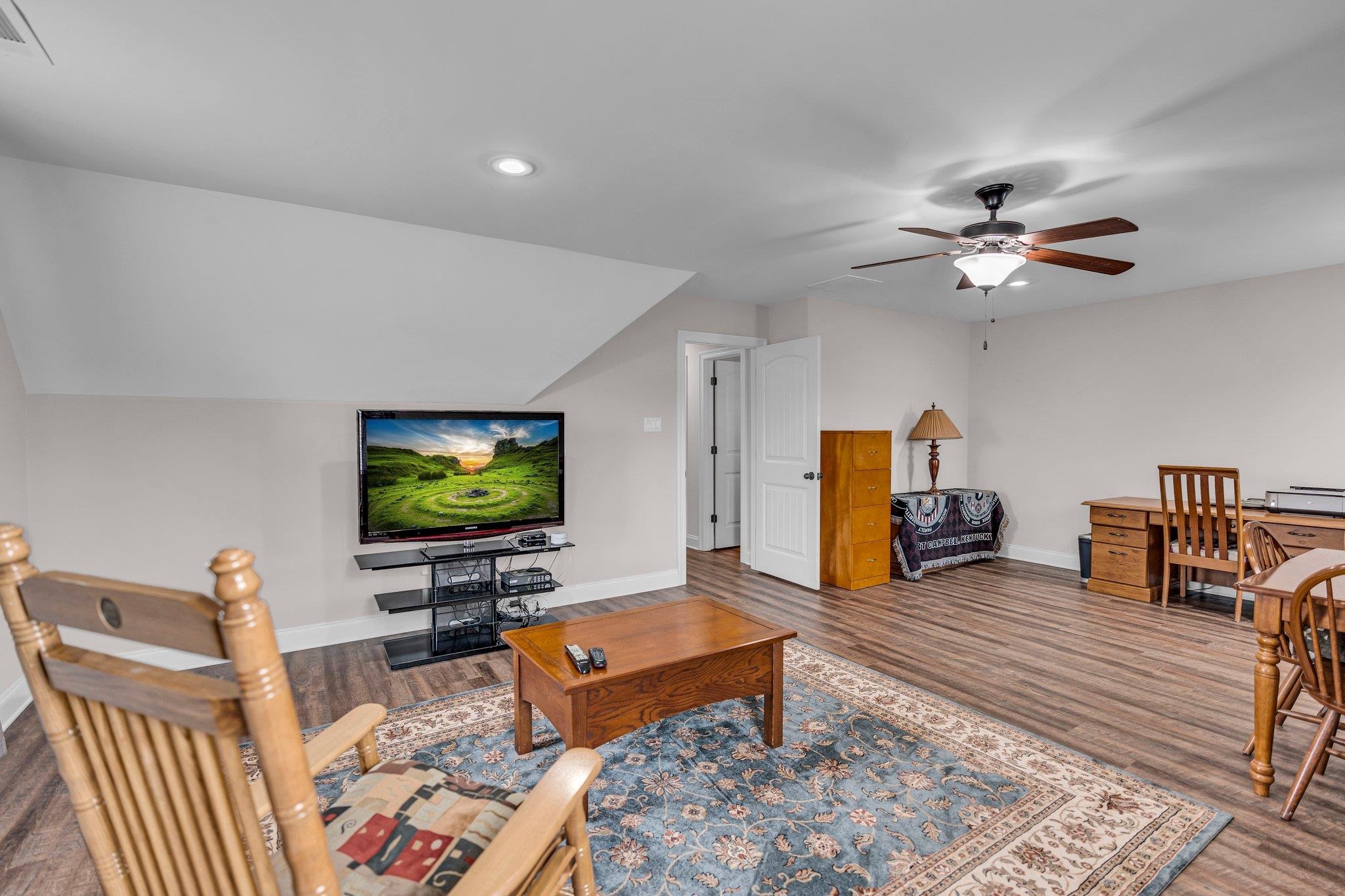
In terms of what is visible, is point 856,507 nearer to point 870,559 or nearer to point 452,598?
point 870,559

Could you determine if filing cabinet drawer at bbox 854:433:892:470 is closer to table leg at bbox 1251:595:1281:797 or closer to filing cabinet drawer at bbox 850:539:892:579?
filing cabinet drawer at bbox 850:539:892:579

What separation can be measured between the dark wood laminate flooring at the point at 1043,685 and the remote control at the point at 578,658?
111 cm

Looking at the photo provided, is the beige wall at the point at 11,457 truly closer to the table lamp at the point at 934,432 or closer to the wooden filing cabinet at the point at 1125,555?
the table lamp at the point at 934,432

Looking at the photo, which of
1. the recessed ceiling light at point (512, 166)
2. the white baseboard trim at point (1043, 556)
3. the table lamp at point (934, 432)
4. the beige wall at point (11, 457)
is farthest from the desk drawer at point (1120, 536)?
the beige wall at point (11, 457)

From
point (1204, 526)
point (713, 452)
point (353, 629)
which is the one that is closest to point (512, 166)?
point (353, 629)

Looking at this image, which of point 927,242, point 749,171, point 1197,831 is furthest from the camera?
point 927,242

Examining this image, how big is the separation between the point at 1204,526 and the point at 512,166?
4.96 m

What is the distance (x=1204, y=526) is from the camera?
168 inches

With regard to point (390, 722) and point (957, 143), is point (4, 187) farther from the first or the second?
point (957, 143)

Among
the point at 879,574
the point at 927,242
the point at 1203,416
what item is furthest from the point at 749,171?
the point at 1203,416

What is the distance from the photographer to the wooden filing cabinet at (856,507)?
497 cm

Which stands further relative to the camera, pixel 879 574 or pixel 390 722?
pixel 879 574

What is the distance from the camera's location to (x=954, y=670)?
10.8 ft

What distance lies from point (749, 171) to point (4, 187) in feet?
9.63
